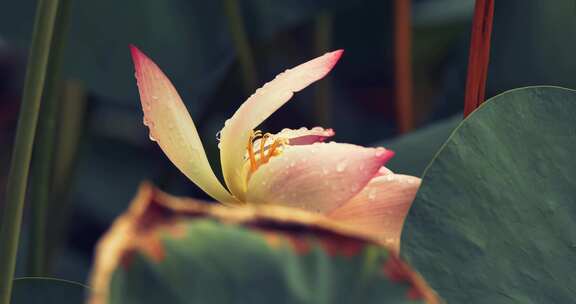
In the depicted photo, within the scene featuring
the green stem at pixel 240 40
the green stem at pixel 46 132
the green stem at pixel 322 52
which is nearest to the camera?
the green stem at pixel 46 132

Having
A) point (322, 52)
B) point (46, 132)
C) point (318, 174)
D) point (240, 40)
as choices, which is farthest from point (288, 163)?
point (322, 52)

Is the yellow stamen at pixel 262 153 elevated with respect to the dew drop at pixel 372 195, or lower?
elevated

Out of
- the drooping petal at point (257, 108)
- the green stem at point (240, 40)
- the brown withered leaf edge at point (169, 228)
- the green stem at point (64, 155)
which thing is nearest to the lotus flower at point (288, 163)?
the drooping petal at point (257, 108)

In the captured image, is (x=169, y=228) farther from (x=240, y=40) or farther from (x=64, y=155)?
(x=64, y=155)

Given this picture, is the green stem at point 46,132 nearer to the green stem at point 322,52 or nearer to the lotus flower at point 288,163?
the lotus flower at point 288,163

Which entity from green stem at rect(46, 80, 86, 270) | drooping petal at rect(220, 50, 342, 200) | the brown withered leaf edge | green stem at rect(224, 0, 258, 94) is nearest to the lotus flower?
drooping petal at rect(220, 50, 342, 200)

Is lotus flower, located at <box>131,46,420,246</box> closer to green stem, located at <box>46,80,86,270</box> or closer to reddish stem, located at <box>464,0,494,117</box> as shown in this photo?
reddish stem, located at <box>464,0,494,117</box>

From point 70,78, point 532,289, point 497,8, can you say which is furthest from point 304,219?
point 70,78
